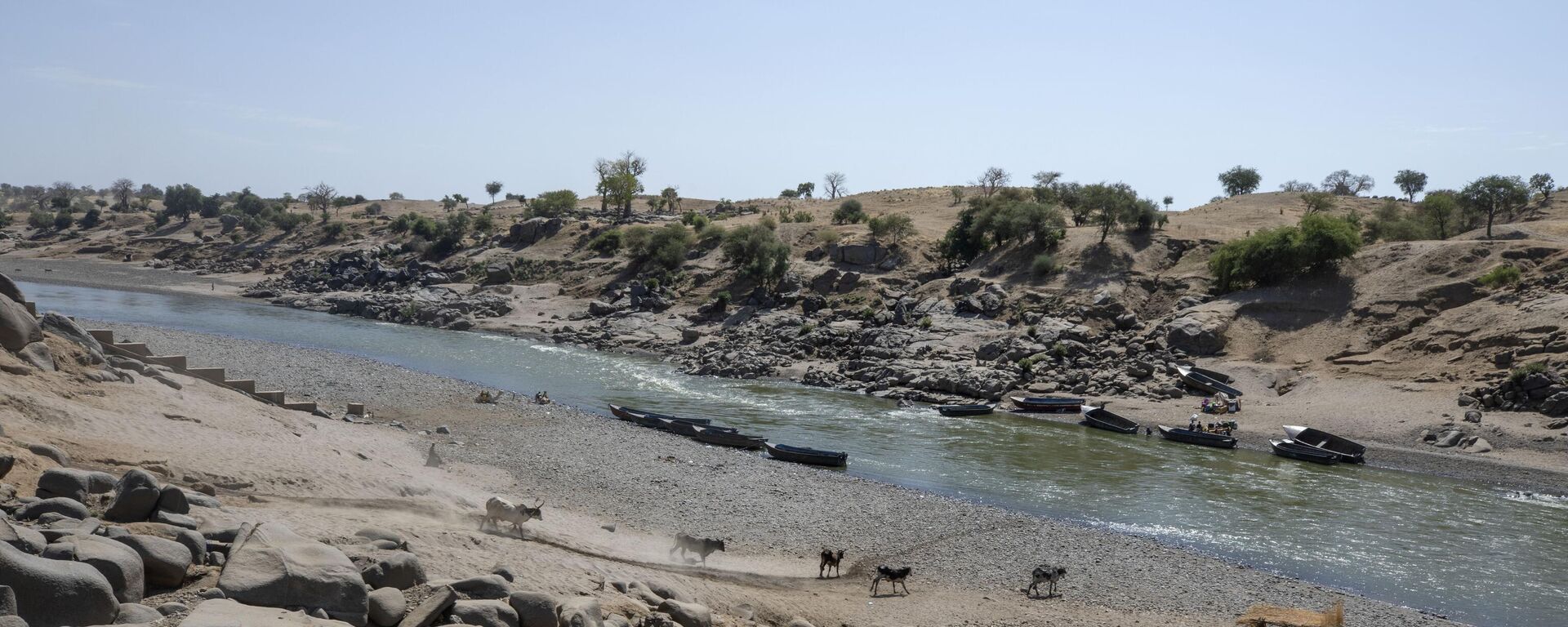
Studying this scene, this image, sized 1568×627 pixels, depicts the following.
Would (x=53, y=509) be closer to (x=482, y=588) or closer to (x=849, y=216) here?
(x=482, y=588)

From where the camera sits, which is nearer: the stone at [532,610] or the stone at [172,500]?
the stone at [532,610]

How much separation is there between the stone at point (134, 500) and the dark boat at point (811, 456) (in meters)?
18.4

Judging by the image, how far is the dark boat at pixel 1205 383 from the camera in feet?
128

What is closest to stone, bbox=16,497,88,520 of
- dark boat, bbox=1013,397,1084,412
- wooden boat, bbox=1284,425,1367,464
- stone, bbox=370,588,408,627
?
stone, bbox=370,588,408,627

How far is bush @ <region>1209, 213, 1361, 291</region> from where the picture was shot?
47250mm

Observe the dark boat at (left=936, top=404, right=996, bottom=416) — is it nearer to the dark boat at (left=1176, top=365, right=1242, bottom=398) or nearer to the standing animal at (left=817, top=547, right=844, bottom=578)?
the dark boat at (left=1176, top=365, right=1242, bottom=398)

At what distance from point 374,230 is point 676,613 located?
88896mm

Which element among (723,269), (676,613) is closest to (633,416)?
(676,613)

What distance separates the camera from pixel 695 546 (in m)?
16.7

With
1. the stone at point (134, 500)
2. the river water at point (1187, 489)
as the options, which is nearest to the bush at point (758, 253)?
the river water at point (1187, 489)

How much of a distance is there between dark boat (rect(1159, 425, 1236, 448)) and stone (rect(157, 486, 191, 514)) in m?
30.1

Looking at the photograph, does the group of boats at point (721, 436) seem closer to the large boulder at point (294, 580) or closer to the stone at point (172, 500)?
the stone at point (172, 500)

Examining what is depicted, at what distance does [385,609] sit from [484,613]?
36.4 inches

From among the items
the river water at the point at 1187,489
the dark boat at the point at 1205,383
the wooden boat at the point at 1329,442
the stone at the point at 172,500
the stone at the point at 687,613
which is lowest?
the river water at the point at 1187,489
